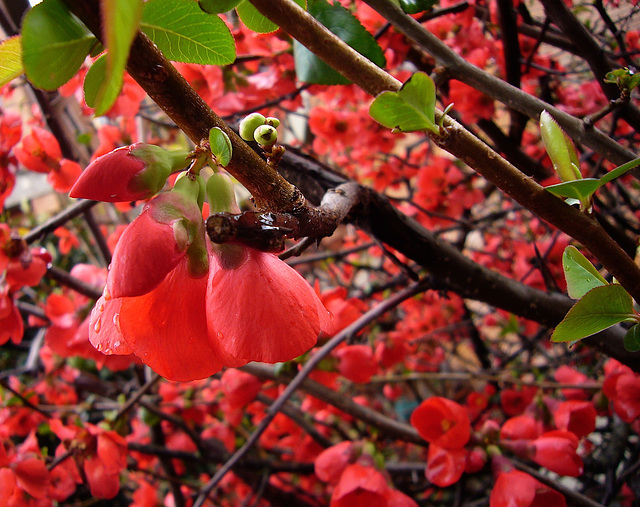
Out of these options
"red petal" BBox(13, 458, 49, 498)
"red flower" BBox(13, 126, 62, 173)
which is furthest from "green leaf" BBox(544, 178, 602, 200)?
"red flower" BBox(13, 126, 62, 173)

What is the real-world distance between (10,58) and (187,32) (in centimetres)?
9

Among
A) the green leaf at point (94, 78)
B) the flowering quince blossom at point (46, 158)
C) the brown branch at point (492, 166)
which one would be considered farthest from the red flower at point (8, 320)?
the brown branch at point (492, 166)

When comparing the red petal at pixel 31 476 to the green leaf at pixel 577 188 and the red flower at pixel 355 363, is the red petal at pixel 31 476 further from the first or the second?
the green leaf at pixel 577 188

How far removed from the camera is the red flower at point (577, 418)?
65cm

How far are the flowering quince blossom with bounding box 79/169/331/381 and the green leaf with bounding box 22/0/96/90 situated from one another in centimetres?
8

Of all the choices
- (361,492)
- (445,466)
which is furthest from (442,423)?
(361,492)

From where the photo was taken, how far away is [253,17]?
28cm

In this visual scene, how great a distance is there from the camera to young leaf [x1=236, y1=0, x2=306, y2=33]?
0.28m

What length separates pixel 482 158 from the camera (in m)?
0.26

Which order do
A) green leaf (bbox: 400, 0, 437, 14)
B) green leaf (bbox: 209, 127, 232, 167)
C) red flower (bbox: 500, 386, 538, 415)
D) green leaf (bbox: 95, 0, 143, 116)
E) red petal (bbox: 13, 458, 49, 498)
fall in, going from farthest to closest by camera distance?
red flower (bbox: 500, 386, 538, 415) → red petal (bbox: 13, 458, 49, 498) → green leaf (bbox: 400, 0, 437, 14) → green leaf (bbox: 209, 127, 232, 167) → green leaf (bbox: 95, 0, 143, 116)

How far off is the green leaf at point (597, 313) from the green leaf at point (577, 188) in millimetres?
58

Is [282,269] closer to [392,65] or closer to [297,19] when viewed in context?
[297,19]

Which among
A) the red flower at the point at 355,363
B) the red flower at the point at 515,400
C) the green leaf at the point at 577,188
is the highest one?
the green leaf at the point at 577,188

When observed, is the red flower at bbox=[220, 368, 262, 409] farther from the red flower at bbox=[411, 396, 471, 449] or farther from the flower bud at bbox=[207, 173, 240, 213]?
the flower bud at bbox=[207, 173, 240, 213]
